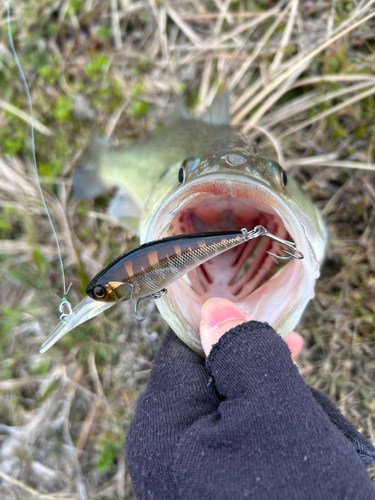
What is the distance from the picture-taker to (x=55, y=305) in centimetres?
298

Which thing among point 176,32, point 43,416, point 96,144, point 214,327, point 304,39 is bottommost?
point 43,416

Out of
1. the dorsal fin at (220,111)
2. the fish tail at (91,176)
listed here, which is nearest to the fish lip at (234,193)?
the dorsal fin at (220,111)

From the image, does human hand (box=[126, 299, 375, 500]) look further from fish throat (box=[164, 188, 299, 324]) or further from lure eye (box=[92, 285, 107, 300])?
lure eye (box=[92, 285, 107, 300])

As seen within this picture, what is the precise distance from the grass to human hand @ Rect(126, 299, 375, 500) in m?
1.17

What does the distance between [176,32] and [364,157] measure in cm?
188

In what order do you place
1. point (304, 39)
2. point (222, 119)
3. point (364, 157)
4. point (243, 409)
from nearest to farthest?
1. point (243, 409)
2. point (222, 119)
3. point (364, 157)
4. point (304, 39)

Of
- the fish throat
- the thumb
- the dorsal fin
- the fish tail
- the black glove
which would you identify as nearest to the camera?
the black glove

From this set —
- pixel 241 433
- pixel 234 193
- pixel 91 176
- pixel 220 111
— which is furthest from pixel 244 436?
pixel 91 176

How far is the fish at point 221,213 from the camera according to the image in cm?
131

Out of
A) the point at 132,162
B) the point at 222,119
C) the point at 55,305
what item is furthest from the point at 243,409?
the point at 55,305

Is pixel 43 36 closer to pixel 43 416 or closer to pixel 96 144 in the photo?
pixel 96 144

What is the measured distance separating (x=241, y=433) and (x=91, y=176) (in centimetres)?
238

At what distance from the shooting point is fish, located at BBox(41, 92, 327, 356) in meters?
1.31

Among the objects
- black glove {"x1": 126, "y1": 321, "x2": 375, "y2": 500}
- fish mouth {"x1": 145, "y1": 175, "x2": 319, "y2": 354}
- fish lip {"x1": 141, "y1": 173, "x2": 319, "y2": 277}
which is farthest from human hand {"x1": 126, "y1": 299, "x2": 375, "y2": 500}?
fish lip {"x1": 141, "y1": 173, "x2": 319, "y2": 277}
